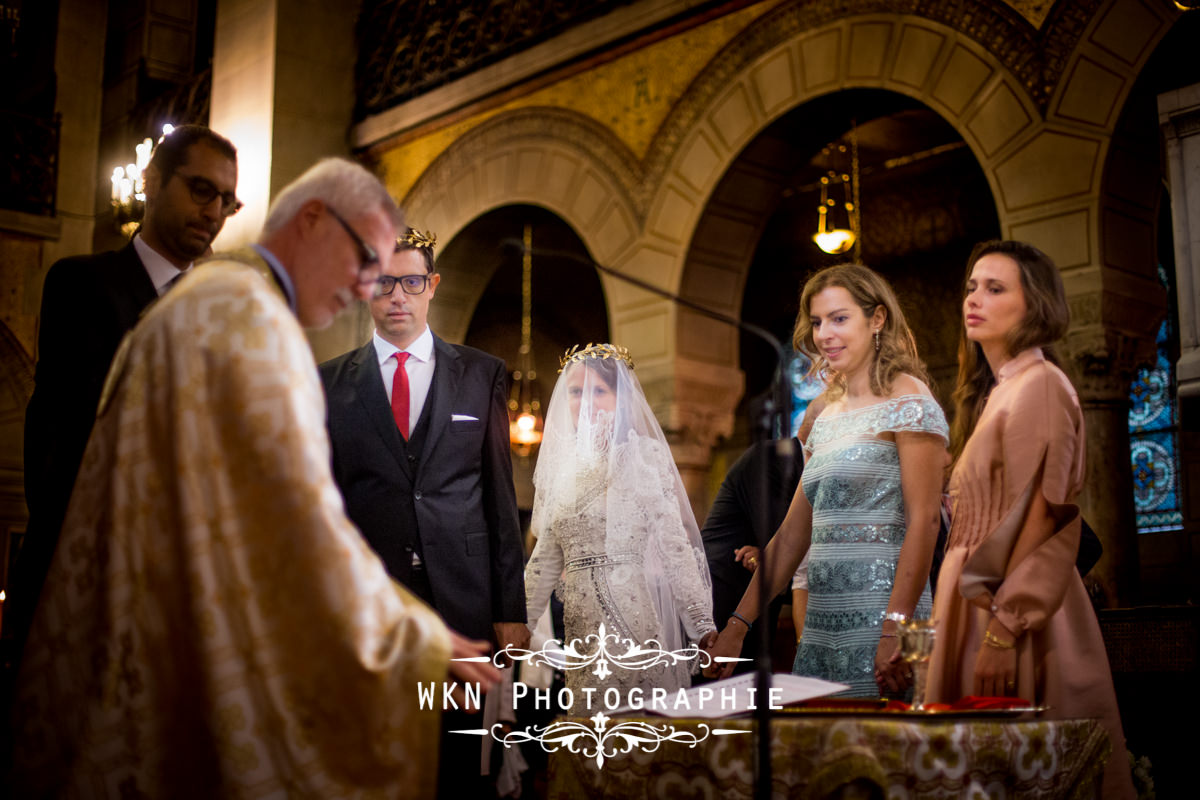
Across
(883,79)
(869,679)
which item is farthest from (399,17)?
(869,679)

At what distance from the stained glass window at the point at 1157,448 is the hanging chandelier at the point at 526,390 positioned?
5877 millimetres

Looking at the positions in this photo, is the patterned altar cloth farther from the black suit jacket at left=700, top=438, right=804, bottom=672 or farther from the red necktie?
the black suit jacket at left=700, top=438, right=804, bottom=672

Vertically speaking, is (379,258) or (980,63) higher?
(980,63)

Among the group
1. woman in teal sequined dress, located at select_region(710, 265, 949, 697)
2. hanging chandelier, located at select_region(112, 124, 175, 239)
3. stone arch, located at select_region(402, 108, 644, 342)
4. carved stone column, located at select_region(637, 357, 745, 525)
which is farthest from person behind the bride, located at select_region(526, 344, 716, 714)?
hanging chandelier, located at select_region(112, 124, 175, 239)

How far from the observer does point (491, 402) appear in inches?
135

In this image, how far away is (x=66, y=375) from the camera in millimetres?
2676

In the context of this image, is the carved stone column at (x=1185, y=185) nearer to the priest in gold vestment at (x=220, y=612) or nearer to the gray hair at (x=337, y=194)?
the gray hair at (x=337, y=194)

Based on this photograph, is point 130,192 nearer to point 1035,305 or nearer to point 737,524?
point 737,524

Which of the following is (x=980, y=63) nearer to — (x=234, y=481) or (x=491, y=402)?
(x=491, y=402)

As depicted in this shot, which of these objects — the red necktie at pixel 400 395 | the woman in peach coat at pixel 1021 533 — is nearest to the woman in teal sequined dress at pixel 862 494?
the woman in peach coat at pixel 1021 533

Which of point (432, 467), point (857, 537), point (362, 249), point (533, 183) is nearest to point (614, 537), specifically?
point (432, 467)

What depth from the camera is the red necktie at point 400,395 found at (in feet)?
11.0

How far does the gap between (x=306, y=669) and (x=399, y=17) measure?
8.83 meters

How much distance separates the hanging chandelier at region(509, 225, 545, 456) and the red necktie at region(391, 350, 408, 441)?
28.7 ft
